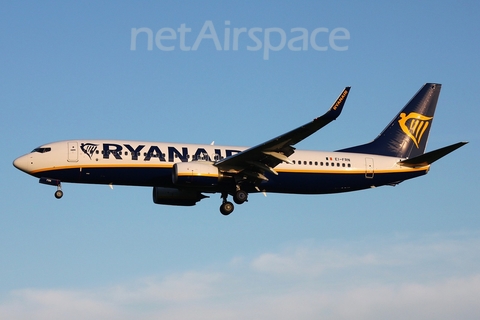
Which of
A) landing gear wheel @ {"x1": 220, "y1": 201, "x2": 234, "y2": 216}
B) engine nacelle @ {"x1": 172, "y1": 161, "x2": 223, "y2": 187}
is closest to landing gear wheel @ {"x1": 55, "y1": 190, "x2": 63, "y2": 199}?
engine nacelle @ {"x1": 172, "y1": 161, "x2": 223, "y2": 187}

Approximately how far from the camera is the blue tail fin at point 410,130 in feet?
197

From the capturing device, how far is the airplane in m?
52.3

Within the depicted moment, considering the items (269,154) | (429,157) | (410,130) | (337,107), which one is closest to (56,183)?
(269,154)

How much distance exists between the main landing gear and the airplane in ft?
0.20

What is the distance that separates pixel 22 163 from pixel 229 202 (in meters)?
12.8

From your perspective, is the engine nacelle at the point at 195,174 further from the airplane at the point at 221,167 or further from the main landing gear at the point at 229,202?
the main landing gear at the point at 229,202

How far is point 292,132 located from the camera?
48.3 metres

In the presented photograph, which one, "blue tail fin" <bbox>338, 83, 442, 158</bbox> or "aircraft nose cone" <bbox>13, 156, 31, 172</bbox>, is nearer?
"aircraft nose cone" <bbox>13, 156, 31, 172</bbox>

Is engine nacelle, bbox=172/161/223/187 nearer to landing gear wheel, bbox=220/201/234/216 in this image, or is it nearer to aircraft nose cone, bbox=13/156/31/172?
landing gear wheel, bbox=220/201/234/216

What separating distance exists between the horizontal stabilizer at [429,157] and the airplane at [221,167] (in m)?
0.05

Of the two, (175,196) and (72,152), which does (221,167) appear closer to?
(175,196)

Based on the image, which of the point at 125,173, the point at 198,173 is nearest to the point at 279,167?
the point at 198,173

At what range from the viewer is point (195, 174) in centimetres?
5178

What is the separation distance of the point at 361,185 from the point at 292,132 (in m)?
11.2
